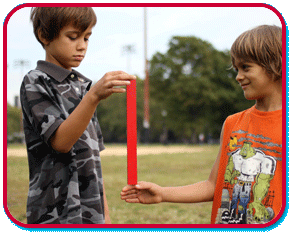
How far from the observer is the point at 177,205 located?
17.5 ft

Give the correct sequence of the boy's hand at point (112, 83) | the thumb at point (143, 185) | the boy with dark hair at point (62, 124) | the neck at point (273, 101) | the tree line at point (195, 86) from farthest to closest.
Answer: the tree line at point (195, 86) < the neck at point (273, 101) < the thumb at point (143, 185) < the boy with dark hair at point (62, 124) < the boy's hand at point (112, 83)

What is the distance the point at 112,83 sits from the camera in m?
1.22

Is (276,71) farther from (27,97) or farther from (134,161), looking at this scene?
(27,97)

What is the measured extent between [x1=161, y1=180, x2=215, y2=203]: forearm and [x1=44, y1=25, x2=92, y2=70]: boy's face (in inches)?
30.5

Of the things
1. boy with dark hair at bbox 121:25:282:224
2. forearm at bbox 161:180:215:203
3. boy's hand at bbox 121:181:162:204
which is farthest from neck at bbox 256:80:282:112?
boy's hand at bbox 121:181:162:204

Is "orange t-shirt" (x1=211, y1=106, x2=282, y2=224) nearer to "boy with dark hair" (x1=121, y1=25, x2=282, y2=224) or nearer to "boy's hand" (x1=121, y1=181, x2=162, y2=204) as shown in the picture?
"boy with dark hair" (x1=121, y1=25, x2=282, y2=224)

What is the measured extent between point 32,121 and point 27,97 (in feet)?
0.36

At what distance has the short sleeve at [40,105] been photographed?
138cm

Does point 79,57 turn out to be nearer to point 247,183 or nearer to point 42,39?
point 42,39

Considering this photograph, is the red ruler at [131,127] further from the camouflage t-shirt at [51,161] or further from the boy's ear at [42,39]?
the boy's ear at [42,39]

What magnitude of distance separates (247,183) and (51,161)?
2.93 ft

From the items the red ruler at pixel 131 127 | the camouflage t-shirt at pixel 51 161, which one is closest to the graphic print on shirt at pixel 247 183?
the red ruler at pixel 131 127

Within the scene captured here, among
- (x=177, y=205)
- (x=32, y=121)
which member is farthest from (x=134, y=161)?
(x=177, y=205)

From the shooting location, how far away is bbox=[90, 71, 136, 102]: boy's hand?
1221 millimetres
